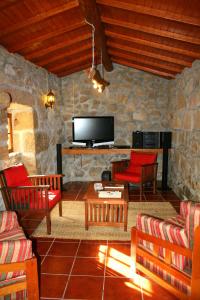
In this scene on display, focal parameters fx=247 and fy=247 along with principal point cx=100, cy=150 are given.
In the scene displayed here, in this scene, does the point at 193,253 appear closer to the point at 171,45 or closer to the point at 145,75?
the point at 171,45

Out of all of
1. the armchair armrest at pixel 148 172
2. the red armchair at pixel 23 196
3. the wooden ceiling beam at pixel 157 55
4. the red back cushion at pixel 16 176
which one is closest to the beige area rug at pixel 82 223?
the red armchair at pixel 23 196

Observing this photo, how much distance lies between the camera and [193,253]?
1.93 metres

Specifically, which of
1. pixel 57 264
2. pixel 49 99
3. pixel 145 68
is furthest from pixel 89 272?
pixel 145 68

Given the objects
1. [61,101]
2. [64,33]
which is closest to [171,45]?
[64,33]

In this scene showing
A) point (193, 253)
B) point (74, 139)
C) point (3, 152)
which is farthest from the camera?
point (74, 139)

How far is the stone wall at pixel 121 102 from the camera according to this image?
6227 millimetres

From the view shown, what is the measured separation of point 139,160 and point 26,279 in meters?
4.09

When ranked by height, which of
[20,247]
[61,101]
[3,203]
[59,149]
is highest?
[61,101]

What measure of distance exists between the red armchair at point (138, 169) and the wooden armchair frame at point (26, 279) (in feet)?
11.1

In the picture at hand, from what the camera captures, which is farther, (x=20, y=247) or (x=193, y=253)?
(x=193, y=253)

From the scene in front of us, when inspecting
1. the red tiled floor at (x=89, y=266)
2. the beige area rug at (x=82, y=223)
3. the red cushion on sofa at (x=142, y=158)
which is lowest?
the red tiled floor at (x=89, y=266)

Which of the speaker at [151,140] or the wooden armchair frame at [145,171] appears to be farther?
the speaker at [151,140]

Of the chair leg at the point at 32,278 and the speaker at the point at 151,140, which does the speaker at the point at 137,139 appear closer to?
the speaker at the point at 151,140

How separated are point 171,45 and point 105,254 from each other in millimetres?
3068
